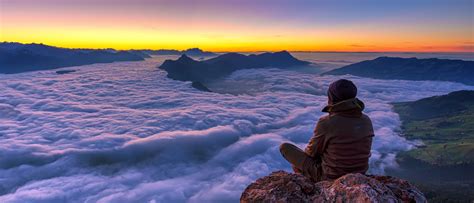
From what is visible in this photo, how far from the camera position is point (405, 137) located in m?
199

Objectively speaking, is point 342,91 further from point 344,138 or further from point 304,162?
point 304,162

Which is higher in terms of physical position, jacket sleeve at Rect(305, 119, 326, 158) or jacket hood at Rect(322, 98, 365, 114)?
jacket hood at Rect(322, 98, 365, 114)

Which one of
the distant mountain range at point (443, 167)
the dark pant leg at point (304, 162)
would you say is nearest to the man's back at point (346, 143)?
the dark pant leg at point (304, 162)

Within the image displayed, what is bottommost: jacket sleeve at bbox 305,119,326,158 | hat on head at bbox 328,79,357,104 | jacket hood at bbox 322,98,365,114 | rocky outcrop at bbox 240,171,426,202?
rocky outcrop at bbox 240,171,426,202

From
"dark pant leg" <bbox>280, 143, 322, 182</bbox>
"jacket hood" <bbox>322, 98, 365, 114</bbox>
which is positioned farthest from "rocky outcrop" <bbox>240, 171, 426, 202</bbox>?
"jacket hood" <bbox>322, 98, 365, 114</bbox>

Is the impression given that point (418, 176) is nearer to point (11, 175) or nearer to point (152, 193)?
point (152, 193)

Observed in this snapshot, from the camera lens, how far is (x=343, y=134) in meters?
6.64

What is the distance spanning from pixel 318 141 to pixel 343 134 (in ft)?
1.92

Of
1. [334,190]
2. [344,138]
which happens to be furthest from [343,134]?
[334,190]

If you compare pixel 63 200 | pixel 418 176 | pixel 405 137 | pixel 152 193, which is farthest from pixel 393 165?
pixel 63 200

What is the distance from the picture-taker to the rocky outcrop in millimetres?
5469

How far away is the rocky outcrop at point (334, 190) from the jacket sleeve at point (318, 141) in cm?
86

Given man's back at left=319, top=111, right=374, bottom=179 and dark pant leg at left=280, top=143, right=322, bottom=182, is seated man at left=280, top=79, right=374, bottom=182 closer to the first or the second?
man's back at left=319, top=111, right=374, bottom=179

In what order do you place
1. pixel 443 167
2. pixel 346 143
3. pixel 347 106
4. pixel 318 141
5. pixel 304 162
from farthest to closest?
pixel 443 167 < pixel 304 162 < pixel 318 141 < pixel 346 143 < pixel 347 106
